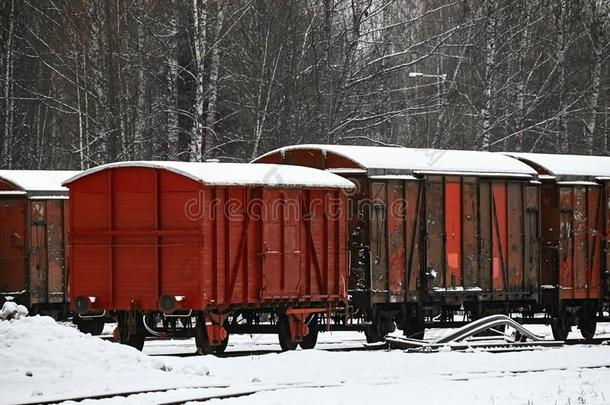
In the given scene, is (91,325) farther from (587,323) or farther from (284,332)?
(587,323)

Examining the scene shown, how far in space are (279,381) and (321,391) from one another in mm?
1349

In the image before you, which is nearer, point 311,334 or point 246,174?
point 246,174

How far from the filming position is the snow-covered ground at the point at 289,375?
15312 mm

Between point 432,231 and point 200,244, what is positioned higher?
point 432,231

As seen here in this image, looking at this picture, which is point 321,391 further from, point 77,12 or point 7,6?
point 7,6

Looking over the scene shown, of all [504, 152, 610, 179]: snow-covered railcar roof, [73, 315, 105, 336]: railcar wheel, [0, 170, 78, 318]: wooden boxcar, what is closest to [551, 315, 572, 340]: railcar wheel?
[504, 152, 610, 179]: snow-covered railcar roof

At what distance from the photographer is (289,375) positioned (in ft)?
58.7

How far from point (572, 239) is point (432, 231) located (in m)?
4.19

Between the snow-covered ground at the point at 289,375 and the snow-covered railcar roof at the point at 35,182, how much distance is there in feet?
28.4

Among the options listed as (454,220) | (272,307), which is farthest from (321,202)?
(454,220)

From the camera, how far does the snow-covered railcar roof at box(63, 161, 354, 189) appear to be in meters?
20.5

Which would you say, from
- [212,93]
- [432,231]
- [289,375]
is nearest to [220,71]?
[212,93]

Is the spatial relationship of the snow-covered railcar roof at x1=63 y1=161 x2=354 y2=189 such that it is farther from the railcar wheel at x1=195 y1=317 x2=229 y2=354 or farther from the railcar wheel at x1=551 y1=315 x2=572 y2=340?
the railcar wheel at x1=551 y1=315 x2=572 y2=340

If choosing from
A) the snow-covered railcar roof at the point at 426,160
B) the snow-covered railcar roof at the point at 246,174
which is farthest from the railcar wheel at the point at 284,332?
the snow-covered railcar roof at the point at 426,160
